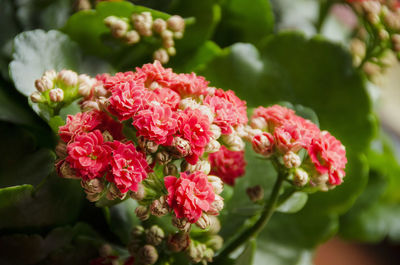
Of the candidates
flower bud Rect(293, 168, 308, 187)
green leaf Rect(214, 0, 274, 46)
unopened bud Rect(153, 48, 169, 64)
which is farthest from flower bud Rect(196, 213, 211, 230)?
green leaf Rect(214, 0, 274, 46)

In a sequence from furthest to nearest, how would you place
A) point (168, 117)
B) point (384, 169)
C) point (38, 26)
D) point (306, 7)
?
point (306, 7) → point (384, 169) → point (38, 26) → point (168, 117)

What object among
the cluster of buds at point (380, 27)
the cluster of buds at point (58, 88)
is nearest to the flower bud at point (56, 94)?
the cluster of buds at point (58, 88)

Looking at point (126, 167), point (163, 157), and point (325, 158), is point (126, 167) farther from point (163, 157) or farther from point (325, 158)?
point (325, 158)

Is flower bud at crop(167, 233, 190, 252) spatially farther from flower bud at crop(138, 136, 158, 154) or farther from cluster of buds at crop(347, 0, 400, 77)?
cluster of buds at crop(347, 0, 400, 77)

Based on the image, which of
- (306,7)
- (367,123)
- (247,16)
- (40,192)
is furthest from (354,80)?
(40,192)

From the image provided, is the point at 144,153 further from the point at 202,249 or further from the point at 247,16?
the point at 247,16

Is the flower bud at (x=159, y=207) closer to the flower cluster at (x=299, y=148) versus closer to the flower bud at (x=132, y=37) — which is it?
the flower cluster at (x=299, y=148)
